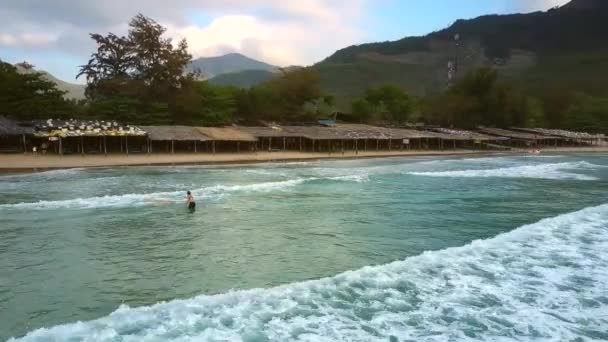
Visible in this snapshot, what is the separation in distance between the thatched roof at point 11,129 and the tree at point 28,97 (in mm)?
4545

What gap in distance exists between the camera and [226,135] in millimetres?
34906

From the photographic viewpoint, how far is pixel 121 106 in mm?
36719

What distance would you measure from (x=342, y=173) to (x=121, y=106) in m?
18.5

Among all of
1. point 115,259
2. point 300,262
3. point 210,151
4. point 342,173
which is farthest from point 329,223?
point 210,151

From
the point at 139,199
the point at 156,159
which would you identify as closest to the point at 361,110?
the point at 156,159

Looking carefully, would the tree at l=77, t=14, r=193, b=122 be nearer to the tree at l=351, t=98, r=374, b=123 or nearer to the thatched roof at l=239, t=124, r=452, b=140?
the thatched roof at l=239, t=124, r=452, b=140

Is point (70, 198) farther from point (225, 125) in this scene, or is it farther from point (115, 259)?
point (225, 125)

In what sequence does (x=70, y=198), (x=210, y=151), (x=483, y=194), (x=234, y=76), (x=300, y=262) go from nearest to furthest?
(x=300, y=262) → (x=70, y=198) → (x=483, y=194) → (x=210, y=151) → (x=234, y=76)

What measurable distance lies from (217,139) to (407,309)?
27.0 metres

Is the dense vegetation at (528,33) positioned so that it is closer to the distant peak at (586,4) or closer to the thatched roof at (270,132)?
the distant peak at (586,4)

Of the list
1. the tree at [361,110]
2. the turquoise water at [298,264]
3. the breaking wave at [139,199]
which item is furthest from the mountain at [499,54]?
the turquoise water at [298,264]

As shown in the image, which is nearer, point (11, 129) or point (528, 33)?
point (11, 129)

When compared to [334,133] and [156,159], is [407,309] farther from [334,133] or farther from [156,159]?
[334,133]

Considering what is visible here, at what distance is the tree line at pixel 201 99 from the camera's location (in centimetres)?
3516
